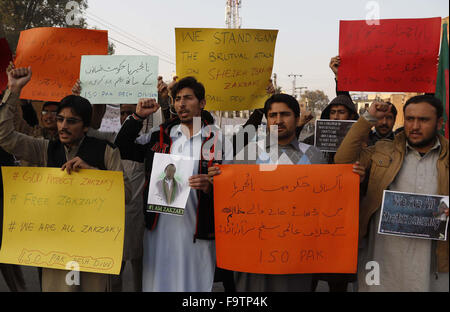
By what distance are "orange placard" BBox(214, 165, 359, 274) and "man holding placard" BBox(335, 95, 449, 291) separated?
0.17 meters

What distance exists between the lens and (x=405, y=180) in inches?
99.3

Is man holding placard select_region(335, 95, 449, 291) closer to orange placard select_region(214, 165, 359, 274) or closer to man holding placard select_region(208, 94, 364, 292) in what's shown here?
orange placard select_region(214, 165, 359, 274)

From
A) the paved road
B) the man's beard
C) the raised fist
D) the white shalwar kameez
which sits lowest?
the paved road

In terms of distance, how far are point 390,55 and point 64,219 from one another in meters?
3.04

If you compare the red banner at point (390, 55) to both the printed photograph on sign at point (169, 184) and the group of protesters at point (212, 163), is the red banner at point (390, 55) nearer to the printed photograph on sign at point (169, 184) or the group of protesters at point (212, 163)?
the group of protesters at point (212, 163)

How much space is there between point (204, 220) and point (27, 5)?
1849 centimetres

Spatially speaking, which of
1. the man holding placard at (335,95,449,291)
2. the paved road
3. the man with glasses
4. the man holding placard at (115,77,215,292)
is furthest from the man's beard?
the paved road

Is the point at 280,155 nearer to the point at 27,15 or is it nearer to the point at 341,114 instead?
the point at 341,114

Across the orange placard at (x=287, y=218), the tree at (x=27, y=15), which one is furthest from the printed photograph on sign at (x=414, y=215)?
the tree at (x=27, y=15)

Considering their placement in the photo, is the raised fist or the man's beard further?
the raised fist

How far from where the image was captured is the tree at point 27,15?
1625 centimetres

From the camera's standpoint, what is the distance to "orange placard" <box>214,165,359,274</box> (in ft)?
8.47

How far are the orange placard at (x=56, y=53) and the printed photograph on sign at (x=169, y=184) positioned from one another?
1.75m

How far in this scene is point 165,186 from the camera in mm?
2682
